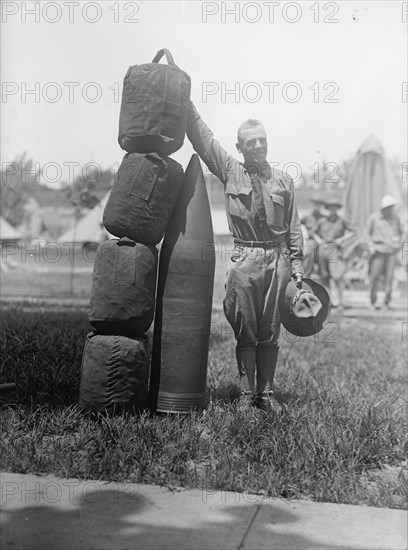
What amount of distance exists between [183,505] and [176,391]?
1.41 metres

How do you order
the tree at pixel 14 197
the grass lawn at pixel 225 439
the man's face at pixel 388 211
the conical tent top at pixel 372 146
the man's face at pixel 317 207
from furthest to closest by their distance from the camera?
the tree at pixel 14 197, the conical tent top at pixel 372 146, the man's face at pixel 317 207, the man's face at pixel 388 211, the grass lawn at pixel 225 439

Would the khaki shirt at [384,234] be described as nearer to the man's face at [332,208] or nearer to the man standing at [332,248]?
the man standing at [332,248]

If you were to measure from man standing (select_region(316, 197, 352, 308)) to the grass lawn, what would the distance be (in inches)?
307

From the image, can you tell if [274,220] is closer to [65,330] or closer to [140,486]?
[140,486]

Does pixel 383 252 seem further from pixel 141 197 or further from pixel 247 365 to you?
pixel 141 197

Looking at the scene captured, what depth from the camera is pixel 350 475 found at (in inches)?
168


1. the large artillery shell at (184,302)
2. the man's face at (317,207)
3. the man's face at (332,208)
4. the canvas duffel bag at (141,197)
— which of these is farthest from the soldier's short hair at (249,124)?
the man's face at (317,207)

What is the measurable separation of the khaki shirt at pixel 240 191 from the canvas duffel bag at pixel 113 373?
1.11m

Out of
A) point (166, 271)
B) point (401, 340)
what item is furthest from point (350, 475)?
point (401, 340)

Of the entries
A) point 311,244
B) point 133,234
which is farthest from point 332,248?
point 133,234

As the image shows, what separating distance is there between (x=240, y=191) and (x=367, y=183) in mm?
16357

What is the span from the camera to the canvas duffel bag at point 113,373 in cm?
494

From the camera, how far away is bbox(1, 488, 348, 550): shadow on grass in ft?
10.9

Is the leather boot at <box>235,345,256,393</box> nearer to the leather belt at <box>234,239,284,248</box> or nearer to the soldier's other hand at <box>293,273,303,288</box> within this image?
the soldier's other hand at <box>293,273,303,288</box>
